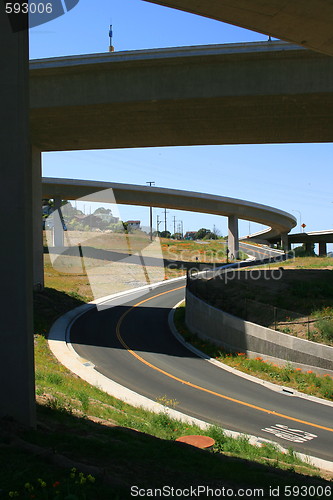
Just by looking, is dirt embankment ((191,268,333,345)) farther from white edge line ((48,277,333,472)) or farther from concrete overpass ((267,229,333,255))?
concrete overpass ((267,229,333,255))

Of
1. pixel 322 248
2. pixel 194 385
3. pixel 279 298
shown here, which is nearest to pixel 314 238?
pixel 322 248

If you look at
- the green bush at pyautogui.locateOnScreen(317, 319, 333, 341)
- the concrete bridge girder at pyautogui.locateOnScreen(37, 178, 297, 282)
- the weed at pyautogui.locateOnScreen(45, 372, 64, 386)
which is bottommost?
the weed at pyautogui.locateOnScreen(45, 372, 64, 386)

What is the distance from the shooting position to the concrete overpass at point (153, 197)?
69625mm

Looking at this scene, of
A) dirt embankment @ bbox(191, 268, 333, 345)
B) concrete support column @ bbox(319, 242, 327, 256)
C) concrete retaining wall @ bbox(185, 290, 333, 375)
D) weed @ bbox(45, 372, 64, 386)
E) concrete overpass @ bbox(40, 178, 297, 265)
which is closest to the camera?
weed @ bbox(45, 372, 64, 386)

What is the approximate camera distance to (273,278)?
32094 mm

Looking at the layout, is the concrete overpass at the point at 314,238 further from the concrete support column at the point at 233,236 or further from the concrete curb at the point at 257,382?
the concrete curb at the point at 257,382

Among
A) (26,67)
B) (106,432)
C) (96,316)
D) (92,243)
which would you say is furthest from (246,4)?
(92,243)

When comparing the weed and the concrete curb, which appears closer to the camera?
the concrete curb

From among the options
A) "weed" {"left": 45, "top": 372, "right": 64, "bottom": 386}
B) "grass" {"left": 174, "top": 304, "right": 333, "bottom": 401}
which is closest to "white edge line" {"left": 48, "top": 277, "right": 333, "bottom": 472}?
"weed" {"left": 45, "top": 372, "right": 64, "bottom": 386}

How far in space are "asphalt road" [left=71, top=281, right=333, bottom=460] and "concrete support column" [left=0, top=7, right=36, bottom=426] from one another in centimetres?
759

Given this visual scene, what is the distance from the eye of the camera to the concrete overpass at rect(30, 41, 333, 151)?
22.2m

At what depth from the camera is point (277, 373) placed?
19781 millimetres

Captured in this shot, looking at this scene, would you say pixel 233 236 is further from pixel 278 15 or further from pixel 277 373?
pixel 278 15

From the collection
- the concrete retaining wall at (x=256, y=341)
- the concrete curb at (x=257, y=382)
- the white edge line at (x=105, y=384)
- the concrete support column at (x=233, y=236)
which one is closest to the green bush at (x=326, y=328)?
the concrete retaining wall at (x=256, y=341)
